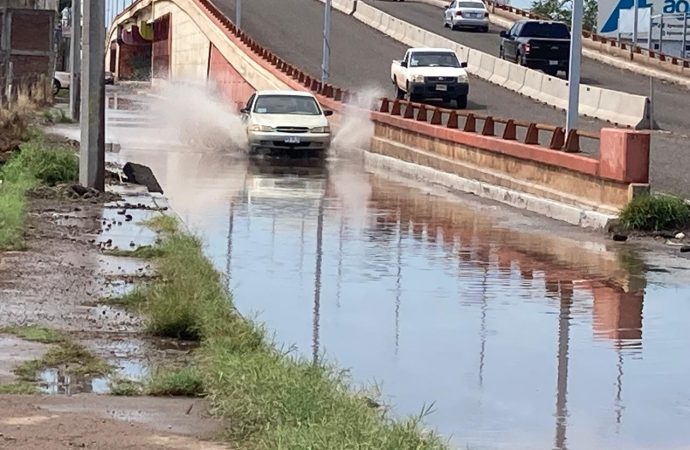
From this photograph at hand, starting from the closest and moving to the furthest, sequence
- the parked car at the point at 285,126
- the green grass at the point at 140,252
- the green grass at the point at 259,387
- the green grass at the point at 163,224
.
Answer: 1. the green grass at the point at 259,387
2. the green grass at the point at 140,252
3. the green grass at the point at 163,224
4. the parked car at the point at 285,126

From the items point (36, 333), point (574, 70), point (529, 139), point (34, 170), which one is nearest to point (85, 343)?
point (36, 333)

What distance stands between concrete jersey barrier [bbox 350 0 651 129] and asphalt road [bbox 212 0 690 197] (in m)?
0.50

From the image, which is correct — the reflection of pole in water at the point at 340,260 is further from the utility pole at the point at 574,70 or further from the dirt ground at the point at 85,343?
the utility pole at the point at 574,70

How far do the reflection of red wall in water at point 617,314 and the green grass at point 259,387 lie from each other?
315cm

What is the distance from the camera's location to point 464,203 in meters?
23.4

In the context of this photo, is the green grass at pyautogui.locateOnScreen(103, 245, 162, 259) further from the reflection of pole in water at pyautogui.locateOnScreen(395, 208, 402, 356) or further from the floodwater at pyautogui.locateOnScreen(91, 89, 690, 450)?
the reflection of pole in water at pyautogui.locateOnScreen(395, 208, 402, 356)

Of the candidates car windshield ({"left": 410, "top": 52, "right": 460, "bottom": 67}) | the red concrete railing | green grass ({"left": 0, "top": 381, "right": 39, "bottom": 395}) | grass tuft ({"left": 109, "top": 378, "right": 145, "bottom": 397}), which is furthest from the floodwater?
car windshield ({"left": 410, "top": 52, "right": 460, "bottom": 67})

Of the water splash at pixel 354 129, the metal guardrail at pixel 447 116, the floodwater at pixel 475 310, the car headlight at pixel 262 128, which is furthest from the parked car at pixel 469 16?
the floodwater at pixel 475 310

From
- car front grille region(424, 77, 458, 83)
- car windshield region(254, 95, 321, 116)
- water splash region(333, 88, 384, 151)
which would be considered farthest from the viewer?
car front grille region(424, 77, 458, 83)

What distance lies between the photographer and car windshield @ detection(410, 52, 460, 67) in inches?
1797

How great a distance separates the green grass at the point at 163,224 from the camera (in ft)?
50.9

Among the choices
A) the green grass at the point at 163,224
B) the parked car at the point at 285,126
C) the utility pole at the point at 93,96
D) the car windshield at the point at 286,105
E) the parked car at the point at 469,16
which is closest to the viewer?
the green grass at the point at 163,224

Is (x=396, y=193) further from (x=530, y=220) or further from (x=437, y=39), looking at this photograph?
(x=437, y=39)

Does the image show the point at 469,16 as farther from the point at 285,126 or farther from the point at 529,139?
the point at 529,139
